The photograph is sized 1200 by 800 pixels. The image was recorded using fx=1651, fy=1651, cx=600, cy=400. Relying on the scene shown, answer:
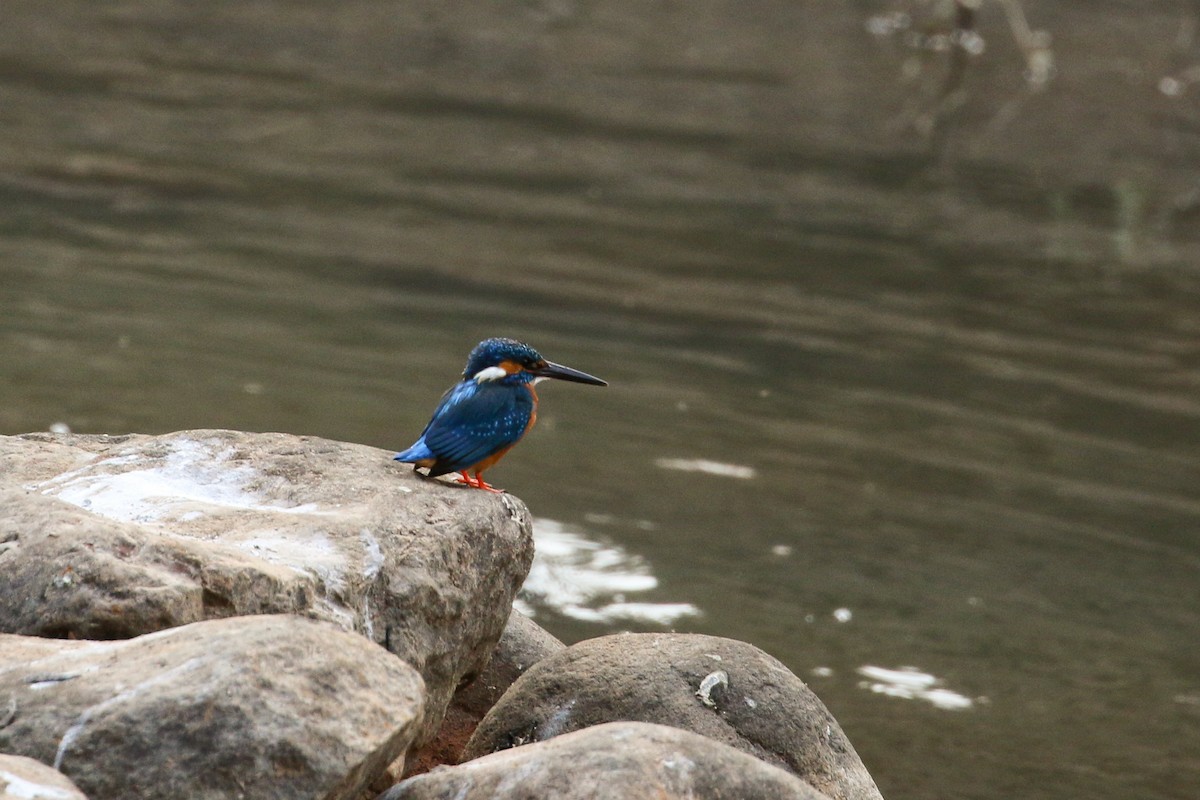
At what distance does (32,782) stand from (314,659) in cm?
55

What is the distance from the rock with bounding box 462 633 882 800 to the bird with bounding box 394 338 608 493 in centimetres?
53

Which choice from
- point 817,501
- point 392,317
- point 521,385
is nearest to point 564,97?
point 392,317

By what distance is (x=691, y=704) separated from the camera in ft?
13.6

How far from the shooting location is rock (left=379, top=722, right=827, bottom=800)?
3.16 m

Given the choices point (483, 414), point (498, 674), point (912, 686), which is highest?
point (483, 414)

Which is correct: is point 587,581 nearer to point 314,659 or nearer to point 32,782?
point 314,659

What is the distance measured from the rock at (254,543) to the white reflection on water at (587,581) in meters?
2.26

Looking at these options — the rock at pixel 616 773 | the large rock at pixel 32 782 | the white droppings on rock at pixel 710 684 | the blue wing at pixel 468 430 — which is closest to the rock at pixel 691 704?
the white droppings on rock at pixel 710 684

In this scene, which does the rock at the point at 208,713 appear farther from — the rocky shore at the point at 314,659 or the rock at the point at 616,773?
the rock at the point at 616,773

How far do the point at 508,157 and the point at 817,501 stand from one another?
7069 millimetres

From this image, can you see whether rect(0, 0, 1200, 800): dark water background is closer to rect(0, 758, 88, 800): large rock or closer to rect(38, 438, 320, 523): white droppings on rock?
rect(38, 438, 320, 523): white droppings on rock

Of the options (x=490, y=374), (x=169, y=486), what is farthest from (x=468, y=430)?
(x=169, y=486)

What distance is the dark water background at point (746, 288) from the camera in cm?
702

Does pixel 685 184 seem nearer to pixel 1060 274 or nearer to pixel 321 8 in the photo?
pixel 1060 274
